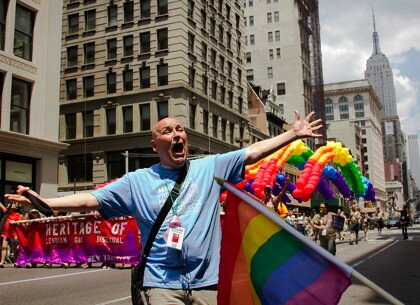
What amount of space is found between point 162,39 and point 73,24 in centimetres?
888

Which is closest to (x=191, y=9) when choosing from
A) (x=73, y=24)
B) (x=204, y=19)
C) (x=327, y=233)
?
(x=204, y=19)

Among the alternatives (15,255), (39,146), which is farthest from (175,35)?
(15,255)

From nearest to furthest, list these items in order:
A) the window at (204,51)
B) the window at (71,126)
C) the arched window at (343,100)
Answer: the window at (71,126), the window at (204,51), the arched window at (343,100)

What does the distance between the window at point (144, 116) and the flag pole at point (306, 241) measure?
3531cm

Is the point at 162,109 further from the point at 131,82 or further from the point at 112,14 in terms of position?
the point at 112,14

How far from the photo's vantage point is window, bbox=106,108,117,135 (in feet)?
129

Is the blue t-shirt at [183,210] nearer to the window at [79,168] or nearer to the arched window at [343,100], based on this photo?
the window at [79,168]

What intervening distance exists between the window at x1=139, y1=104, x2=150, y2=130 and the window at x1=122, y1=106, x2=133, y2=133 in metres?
0.89

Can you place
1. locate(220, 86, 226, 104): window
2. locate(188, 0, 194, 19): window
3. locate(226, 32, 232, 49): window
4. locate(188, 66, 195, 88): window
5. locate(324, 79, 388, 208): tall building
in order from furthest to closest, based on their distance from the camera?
locate(324, 79, 388, 208): tall building → locate(226, 32, 232, 49): window → locate(220, 86, 226, 104): window → locate(188, 0, 194, 19): window → locate(188, 66, 195, 88): window

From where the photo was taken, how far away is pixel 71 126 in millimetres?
41312

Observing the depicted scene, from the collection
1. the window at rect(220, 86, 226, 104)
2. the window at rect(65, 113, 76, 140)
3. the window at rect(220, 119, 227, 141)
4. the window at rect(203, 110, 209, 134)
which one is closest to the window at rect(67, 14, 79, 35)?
the window at rect(65, 113, 76, 140)

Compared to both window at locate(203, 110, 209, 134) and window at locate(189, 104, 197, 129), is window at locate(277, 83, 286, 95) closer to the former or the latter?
window at locate(203, 110, 209, 134)

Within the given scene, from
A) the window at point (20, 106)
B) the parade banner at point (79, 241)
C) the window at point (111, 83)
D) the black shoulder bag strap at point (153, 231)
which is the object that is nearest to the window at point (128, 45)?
the window at point (111, 83)

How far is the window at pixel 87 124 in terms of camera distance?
40188 mm
